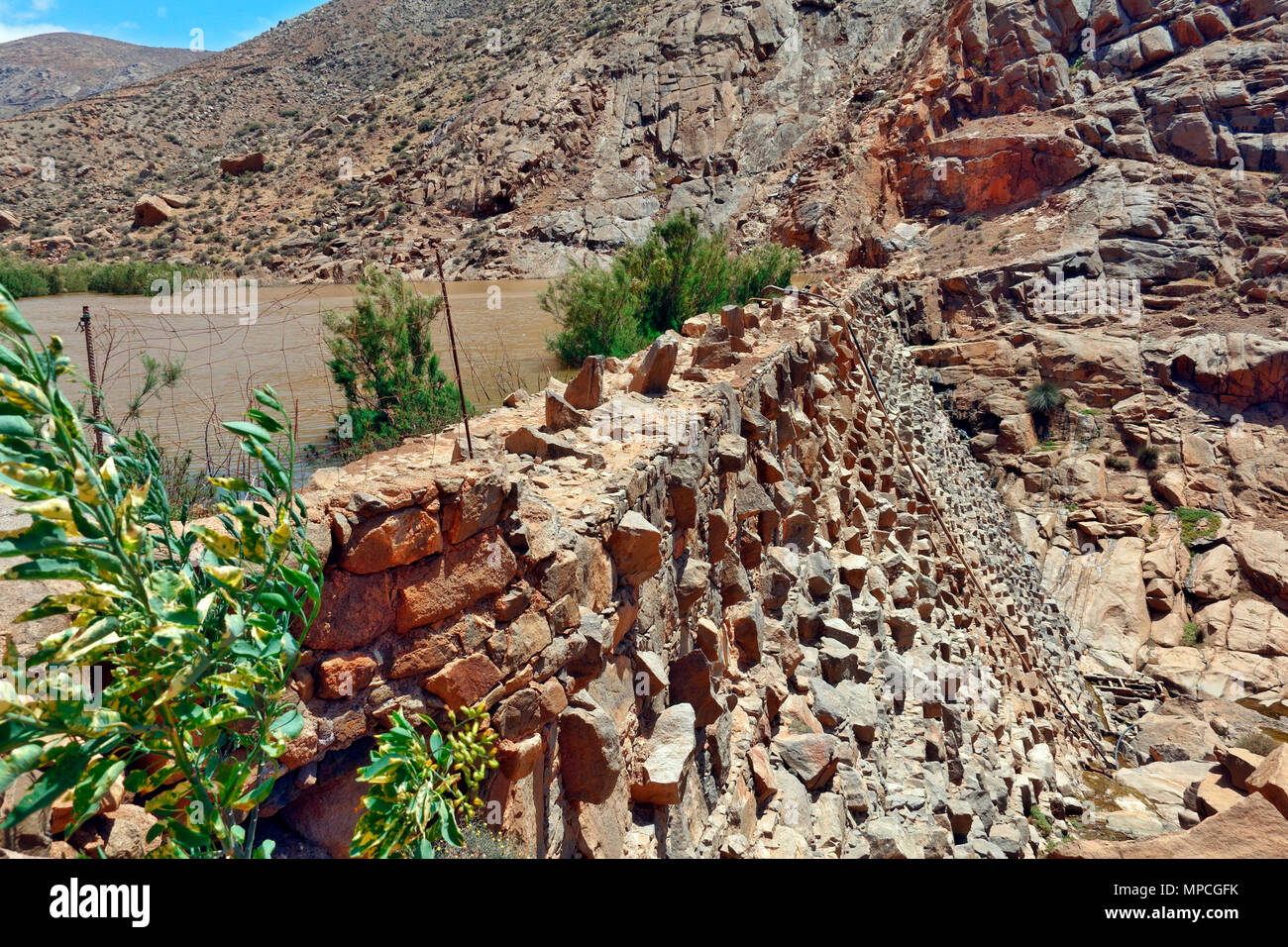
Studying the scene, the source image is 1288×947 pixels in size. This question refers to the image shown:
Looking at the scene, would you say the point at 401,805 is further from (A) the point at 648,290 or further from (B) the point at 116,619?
(A) the point at 648,290

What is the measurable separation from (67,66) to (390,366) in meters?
125

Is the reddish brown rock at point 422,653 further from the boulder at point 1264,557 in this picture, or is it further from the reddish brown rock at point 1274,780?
the boulder at point 1264,557

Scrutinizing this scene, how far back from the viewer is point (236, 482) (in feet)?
4.21

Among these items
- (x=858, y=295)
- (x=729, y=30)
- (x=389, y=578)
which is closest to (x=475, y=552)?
(x=389, y=578)

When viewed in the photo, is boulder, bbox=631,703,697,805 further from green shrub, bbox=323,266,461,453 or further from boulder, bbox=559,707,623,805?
green shrub, bbox=323,266,461,453

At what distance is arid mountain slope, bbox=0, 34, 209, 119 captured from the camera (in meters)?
88.6

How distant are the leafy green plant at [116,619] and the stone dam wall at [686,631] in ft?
3.06

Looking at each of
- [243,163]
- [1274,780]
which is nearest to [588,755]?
[1274,780]

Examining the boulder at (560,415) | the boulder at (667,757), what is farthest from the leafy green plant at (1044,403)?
the boulder at (667,757)

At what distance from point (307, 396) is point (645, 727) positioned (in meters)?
5.40

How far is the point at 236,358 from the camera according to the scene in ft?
28.3

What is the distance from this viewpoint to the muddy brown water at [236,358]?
546 centimetres

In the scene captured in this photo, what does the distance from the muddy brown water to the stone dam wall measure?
2.87 ft

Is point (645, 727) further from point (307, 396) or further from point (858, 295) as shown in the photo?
point (858, 295)
